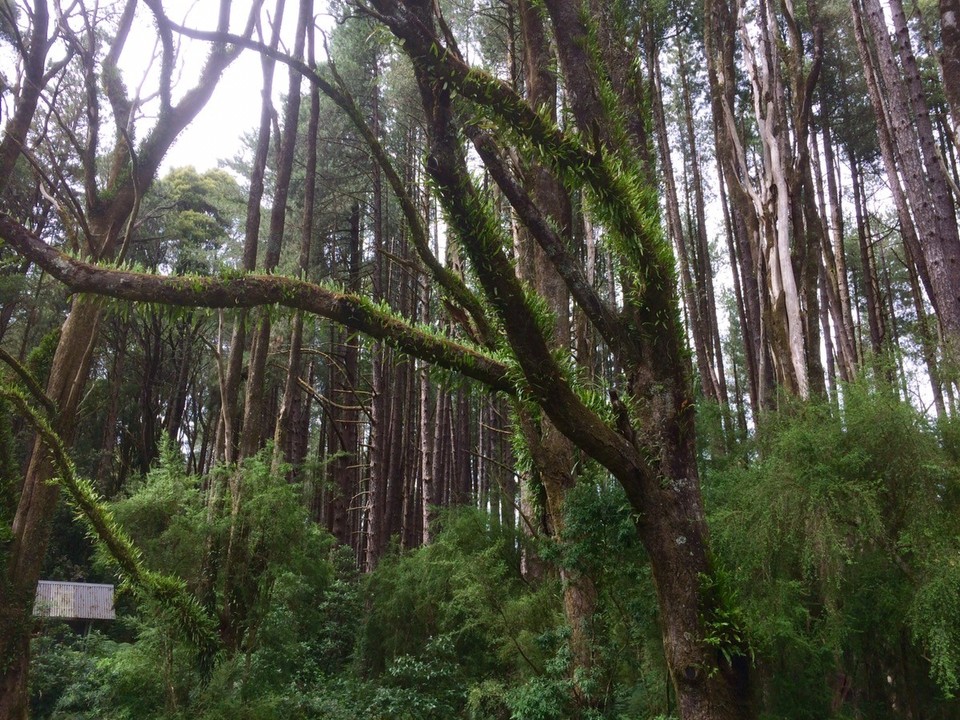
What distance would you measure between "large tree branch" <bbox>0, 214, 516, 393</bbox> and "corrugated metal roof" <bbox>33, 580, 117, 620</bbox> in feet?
51.5

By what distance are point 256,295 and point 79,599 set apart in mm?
17402

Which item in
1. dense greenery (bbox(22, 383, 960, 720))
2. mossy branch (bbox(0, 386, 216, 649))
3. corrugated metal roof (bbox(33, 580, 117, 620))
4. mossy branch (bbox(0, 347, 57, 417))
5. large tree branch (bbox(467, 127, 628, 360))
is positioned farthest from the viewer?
corrugated metal roof (bbox(33, 580, 117, 620))

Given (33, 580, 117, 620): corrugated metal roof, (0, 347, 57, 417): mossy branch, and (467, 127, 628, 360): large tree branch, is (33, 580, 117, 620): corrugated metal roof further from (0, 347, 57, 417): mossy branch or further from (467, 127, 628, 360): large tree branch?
(467, 127, 628, 360): large tree branch

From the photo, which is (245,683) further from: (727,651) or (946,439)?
(946,439)

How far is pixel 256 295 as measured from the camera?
3084 mm

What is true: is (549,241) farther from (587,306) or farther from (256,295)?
(256,295)

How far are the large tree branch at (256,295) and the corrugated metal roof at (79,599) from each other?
1569 centimetres

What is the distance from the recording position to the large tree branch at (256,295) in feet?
9.64

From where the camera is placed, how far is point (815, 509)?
17.8 feet

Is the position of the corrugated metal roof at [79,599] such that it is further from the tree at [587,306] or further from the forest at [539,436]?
the tree at [587,306]

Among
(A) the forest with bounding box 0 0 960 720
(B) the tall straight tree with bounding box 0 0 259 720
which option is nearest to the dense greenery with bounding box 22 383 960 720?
(A) the forest with bounding box 0 0 960 720


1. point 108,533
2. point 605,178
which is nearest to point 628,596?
point 605,178

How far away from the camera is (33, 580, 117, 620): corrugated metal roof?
16234 mm

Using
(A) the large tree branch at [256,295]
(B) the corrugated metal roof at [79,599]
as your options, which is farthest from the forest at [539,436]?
(B) the corrugated metal roof at [79,599]
